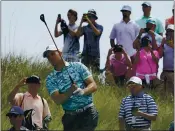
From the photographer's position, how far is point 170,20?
654 inches

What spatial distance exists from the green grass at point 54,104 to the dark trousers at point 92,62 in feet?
0.72

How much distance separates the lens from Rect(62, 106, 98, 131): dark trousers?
1101cm

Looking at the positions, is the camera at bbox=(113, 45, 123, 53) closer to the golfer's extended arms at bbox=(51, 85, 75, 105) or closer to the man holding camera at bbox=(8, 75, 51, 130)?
Answer: the man holding camera at bbox=(8, 75, 51, 130)

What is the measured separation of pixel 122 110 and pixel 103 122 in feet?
5.61

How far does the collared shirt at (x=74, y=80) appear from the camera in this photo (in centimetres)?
1091

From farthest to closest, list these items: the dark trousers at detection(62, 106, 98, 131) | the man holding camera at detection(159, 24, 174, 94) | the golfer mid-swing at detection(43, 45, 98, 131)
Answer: the man holding camera at detection(159, 24, 174, 94), the dark trousers at detection(62, 106, 98, 131), the golfer mid-swing at detection(43, 45, 98, 131)

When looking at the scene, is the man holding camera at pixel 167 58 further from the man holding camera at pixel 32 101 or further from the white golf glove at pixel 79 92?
the white golf glove at pixel 79 92

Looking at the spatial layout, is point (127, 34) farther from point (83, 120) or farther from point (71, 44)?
point (83, 120)

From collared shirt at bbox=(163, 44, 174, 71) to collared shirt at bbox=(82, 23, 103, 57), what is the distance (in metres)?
1.47

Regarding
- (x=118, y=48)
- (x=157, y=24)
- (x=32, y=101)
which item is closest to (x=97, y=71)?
(x=118, y=48)

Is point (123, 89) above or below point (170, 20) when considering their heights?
below

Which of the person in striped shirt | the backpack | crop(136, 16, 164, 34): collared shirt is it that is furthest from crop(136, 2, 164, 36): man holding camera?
the backpack

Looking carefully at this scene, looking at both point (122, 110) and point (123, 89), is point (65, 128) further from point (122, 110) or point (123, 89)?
point (123, 89)

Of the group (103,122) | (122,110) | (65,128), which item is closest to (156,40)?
(103,122)
